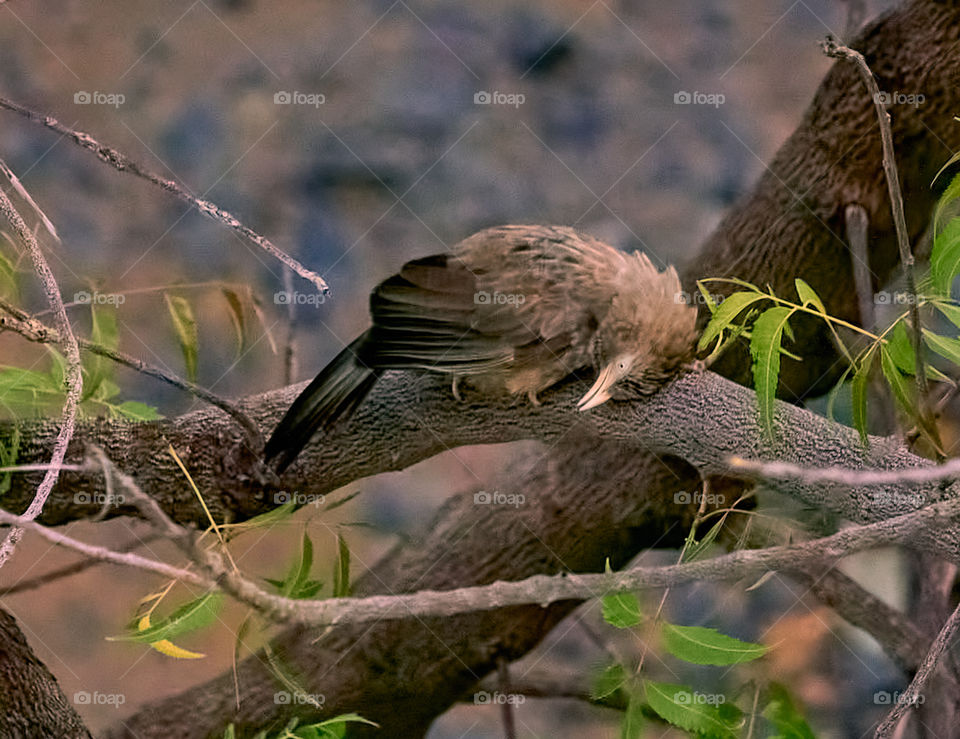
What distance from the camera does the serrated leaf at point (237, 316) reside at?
873mm

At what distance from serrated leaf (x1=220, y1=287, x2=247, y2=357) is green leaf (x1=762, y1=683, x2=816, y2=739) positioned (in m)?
0.75

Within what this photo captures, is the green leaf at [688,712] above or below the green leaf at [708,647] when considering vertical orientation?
below

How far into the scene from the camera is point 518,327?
2.72 ft

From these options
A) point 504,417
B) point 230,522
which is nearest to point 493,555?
point 504,417

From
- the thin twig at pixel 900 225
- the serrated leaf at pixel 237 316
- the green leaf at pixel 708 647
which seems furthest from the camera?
the serrated leaf at pixel 237 316

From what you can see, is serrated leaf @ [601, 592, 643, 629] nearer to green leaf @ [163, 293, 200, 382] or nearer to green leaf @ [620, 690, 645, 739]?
green leaf @ [620, 690, 645, 739]

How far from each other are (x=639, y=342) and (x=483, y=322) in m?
0.17

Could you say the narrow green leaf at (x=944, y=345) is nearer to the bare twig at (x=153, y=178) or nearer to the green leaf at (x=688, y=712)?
Result: the green leaf at (x=688, y=712)

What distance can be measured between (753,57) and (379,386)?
0.59 metres

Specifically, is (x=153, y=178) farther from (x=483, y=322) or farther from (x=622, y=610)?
(x=622, y=610)

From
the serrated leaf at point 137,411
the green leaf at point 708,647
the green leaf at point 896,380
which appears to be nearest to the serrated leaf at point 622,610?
the green leaf at point 708,647

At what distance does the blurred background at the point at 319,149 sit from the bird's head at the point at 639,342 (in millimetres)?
83

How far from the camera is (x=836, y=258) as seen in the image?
949 millimetres

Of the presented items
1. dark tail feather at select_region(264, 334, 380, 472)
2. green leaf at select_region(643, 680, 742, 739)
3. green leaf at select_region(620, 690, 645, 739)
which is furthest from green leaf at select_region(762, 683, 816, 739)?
dark tail feather at select_region(264, 334, 380, 472)
